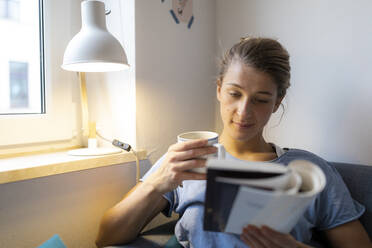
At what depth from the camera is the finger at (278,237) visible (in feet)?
1.72

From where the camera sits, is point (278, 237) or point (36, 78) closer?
point (278, 237)

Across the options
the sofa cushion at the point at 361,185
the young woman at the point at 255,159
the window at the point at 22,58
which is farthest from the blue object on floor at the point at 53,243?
the sofa cushion at the point at 361,185

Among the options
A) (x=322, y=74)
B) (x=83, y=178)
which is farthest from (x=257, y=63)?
(x=83, y=178)

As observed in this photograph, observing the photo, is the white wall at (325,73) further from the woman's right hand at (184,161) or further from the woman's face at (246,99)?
the woman's right hand at (184,161)

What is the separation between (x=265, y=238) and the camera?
1.80ft

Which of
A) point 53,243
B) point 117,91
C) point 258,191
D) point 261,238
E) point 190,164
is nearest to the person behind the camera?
point 258,191

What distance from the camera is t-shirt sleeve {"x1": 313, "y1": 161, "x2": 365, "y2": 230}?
85cm

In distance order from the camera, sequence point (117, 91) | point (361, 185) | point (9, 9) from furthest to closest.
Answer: point (117, 91)
point (9, 9)
point (361, 185)

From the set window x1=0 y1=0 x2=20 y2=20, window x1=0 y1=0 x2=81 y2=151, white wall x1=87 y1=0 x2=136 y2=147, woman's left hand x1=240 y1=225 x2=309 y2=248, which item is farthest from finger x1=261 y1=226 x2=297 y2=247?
window x1=0 y1=0 x2=20 y2=20

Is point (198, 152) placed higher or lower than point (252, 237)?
higher

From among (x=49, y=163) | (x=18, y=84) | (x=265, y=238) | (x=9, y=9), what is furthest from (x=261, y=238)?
(x=9, y=9)

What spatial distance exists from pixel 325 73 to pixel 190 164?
80cm

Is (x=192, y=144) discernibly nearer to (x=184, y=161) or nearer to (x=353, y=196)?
(x=184, y=161)

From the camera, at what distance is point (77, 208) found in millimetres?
1073
